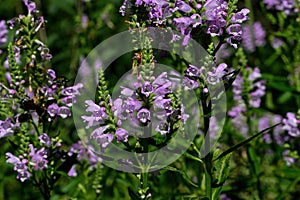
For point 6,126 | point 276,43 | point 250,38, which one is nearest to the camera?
point 6,126

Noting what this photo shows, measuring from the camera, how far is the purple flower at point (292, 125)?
3.94 metres

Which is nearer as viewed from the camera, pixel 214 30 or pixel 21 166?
pixel 214 30

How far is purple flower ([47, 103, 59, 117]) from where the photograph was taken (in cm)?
303

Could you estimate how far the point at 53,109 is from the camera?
3.05 m

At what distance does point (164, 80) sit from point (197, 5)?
1.28 ft

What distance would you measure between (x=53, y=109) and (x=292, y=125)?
189 centimetres

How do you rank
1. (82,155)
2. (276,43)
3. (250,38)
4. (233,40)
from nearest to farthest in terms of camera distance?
(233,40)
(82,155)
(276,43)
(250,38)

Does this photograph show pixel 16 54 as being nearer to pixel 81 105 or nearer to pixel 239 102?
pixel 81 105

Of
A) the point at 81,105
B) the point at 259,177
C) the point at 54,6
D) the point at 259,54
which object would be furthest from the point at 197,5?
the point at 54,6

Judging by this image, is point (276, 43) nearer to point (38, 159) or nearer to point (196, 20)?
point (196, 20)

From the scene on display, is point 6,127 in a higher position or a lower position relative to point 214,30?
lower

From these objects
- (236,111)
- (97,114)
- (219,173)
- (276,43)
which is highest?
(276,43)

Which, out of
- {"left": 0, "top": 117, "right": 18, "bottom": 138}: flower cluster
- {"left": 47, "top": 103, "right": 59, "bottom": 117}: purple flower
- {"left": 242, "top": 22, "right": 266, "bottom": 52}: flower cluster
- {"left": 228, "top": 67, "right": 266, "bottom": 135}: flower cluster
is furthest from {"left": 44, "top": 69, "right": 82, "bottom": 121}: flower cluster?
{"left": 242, "top": 22, "right": 266, "bottom": 52}: flower cluster

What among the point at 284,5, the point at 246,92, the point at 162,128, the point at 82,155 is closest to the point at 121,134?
the point at 162,128
